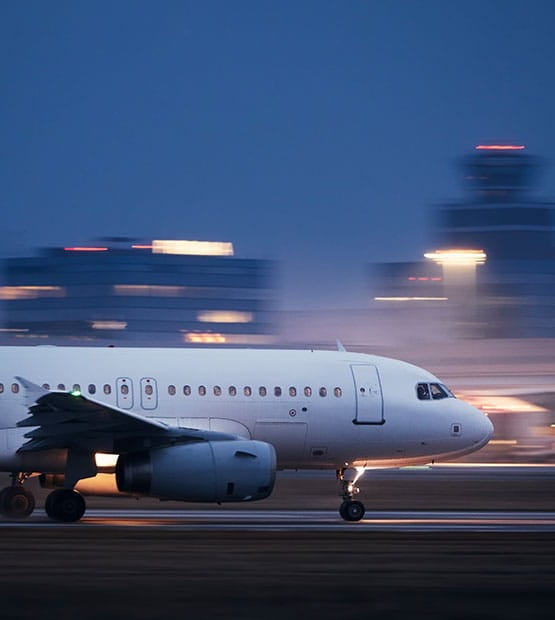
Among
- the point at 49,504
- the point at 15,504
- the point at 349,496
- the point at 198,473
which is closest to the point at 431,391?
the point at 349,496

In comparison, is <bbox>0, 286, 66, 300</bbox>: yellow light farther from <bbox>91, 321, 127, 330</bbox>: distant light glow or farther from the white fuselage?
the white fuselage

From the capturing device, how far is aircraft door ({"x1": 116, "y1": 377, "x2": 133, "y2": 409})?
71.4ft

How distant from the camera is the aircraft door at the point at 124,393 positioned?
21.8m

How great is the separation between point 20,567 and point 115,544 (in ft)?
9.02

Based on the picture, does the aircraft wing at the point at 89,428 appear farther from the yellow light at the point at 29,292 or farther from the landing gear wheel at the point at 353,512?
the yellow light at the point at 29,292

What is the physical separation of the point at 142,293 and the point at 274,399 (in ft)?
397

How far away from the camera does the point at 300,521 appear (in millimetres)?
21922

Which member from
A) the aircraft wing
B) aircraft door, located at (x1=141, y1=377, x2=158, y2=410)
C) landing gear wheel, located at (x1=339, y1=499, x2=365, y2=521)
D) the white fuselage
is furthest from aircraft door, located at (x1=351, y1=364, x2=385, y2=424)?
aircraft door, located at (x1=141, y1=377, x2=158, y2=410)

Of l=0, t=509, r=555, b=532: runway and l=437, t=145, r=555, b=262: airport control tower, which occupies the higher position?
l=437, t=145, r=555, b=262: airport control tower

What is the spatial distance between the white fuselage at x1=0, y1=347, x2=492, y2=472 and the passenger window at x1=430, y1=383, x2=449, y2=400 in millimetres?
97

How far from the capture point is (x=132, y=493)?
20.3 m

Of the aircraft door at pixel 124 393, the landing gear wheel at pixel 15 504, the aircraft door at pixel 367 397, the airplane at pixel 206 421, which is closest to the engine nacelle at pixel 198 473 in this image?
the airplane at pixel 206 421

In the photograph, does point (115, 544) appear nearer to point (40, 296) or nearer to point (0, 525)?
point (0, 525)

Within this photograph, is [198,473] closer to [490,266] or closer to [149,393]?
[149,393]
